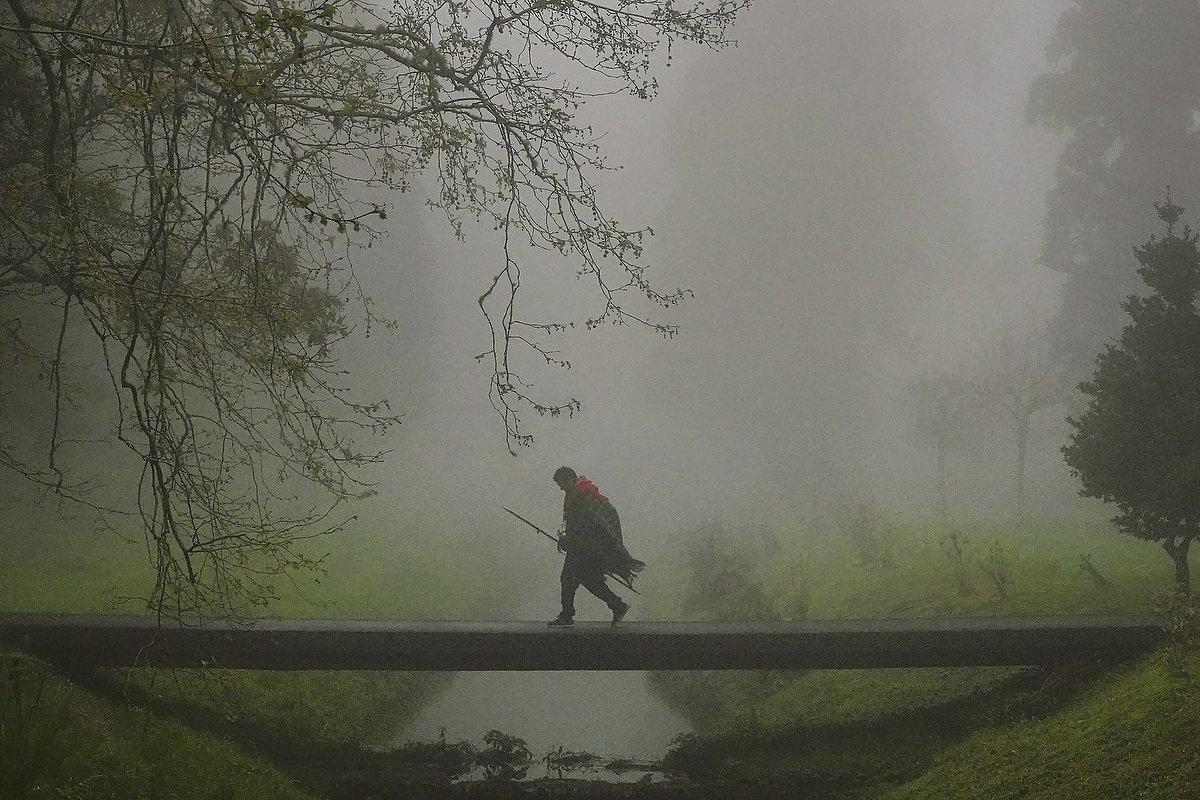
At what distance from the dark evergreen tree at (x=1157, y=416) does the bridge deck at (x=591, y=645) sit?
4.02 feet

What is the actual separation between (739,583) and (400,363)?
17396mm

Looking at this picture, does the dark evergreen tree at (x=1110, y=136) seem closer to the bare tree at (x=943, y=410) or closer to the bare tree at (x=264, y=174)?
the bare tree at (x=943, y=410)

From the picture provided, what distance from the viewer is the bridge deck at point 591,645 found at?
249 inches

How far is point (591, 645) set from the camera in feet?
21.4

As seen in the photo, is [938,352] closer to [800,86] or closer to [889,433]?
[889,433]

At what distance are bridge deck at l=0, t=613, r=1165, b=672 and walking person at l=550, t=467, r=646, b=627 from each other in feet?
1.41

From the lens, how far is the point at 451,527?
21047mm

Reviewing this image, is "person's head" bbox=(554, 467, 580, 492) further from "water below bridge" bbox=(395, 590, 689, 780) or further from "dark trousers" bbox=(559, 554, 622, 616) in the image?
"water below bridge" bbox=(395, 590, 689, 780)

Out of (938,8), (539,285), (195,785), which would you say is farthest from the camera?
(539,285)

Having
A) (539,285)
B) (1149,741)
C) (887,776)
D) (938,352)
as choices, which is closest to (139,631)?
(887,776)

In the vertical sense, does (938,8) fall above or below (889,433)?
above

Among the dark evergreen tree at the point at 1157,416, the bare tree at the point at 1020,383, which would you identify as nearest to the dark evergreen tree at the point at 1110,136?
the bare tree at the point at 1020,383

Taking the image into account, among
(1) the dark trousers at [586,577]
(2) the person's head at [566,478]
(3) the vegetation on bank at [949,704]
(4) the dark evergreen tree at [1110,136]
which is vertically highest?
(4) the dark evergreen tree at [1110,136]

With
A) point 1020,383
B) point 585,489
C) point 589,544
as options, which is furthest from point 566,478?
point 1020,383
